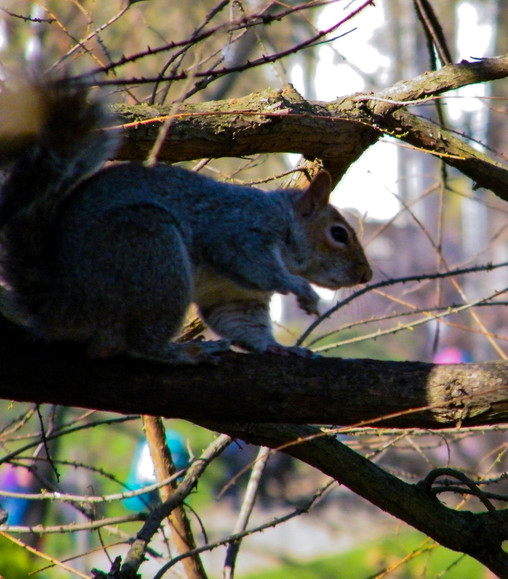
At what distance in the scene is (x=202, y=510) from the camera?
9898 mm

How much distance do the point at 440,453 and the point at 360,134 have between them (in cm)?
821

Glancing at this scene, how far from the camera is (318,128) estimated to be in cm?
249

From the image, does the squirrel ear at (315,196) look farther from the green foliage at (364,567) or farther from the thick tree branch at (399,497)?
the green foliage at (364,567)

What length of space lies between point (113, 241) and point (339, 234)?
96 cm

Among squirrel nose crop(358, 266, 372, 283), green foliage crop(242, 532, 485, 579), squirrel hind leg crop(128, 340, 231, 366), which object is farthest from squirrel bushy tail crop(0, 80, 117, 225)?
green foliage crop(242, 532, 485, 579)

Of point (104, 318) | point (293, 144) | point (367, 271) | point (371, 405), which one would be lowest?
point (371, 405)

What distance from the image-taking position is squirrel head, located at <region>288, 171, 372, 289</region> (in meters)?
Answer: 2.58

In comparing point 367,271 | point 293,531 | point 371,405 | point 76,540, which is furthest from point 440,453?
point 371,405

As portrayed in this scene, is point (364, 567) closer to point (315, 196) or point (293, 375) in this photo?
point (315, 196)

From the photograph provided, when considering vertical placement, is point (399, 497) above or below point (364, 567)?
below

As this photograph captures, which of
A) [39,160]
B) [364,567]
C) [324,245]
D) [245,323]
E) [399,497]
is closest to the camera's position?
[39,160]

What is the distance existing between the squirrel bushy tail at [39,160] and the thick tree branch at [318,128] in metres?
0.41

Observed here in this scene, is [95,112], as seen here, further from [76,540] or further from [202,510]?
[202,510]

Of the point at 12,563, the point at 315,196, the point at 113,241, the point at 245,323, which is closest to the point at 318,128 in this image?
the point at 315,196
